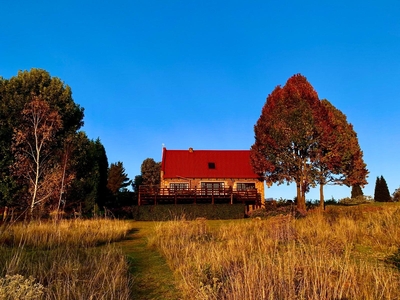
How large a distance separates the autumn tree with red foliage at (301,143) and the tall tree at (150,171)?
35.9 m

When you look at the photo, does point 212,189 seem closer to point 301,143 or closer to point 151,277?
point 301,143

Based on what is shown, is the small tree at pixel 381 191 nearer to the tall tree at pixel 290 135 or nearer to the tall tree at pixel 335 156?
the tall tree at pixel 335 156

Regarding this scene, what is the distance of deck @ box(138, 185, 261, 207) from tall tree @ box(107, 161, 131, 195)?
1897 cm

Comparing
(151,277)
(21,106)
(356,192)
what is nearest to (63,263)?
(151,277)

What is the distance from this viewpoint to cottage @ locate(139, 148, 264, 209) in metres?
30.3

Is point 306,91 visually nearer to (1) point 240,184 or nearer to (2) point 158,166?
(1) point 240,184

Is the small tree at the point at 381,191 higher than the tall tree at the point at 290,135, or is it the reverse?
the tall tree at the point at 290,135

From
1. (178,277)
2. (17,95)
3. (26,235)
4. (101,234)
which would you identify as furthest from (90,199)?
(178,277)

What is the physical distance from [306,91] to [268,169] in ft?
24.2

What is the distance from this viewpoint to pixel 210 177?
116 ft

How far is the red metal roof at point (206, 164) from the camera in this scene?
35531 millimetres

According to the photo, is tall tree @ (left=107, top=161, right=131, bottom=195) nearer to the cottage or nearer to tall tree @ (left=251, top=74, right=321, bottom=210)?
the cottage

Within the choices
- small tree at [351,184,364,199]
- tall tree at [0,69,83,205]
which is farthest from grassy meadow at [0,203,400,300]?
small tree at [351,184,364,199]

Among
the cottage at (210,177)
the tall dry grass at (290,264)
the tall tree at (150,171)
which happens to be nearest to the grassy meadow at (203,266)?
the tall dry grass at (290,264)
